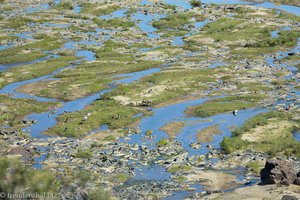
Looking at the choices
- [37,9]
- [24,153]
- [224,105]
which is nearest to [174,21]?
[37,9]

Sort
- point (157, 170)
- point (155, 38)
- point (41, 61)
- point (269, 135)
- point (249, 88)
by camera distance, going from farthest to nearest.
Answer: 1. point (155, 38)
2. point (41, 61)
3. point (249, 88)
4. point (269, 135)
5. point (157, 170)

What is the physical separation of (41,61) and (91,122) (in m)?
35.3

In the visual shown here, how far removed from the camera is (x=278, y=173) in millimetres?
45344

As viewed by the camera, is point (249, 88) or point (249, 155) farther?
point (249, 88)

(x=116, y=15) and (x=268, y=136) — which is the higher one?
(x=268, y=136)

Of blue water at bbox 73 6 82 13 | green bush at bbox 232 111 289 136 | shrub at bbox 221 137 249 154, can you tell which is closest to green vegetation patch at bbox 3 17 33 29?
blue water at bbox 73 6 82 13

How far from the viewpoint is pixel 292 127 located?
59.8m

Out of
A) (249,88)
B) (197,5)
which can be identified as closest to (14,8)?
(197,5)

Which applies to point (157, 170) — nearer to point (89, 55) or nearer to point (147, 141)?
point (147, 141)

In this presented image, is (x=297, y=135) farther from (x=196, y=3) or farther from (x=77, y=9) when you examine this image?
(x=77, y=9)

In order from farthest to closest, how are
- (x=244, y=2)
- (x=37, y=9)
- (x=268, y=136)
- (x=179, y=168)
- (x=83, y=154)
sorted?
(x=244, y=2) < (x=37, y=9) < (x=268, y=136) < (x=83, y=154) < (x=179, y=168)

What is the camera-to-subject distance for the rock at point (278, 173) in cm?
4534

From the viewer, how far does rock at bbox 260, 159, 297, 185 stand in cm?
4534

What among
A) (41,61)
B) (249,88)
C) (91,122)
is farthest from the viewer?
(41,61)
